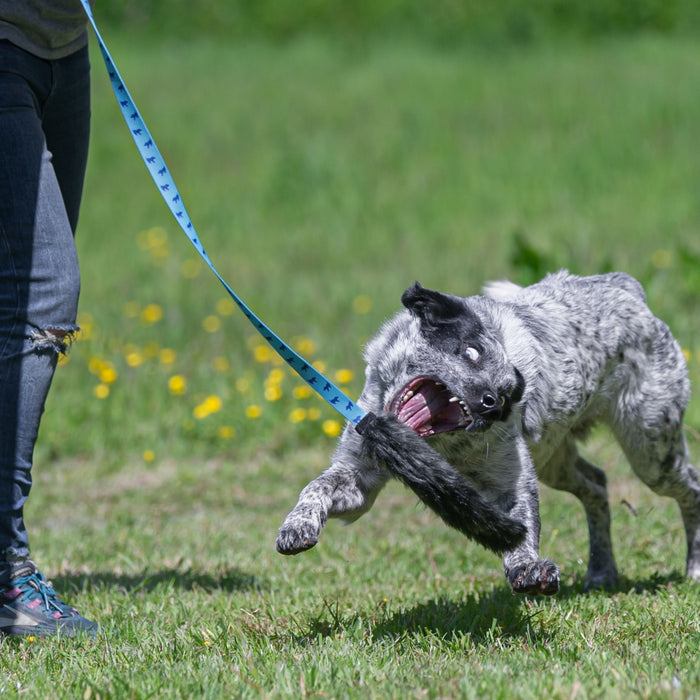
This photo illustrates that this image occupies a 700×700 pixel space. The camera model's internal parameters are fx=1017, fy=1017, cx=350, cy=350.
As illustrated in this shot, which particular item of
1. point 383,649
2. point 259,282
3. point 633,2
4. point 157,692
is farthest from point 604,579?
point 633,2

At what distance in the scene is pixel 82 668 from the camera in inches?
115

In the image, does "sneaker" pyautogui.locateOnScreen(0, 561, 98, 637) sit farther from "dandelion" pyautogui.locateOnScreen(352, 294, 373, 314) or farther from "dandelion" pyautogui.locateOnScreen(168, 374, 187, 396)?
"dandelion" pyautogui.locateOnScreen(352, 294, 373, 314)

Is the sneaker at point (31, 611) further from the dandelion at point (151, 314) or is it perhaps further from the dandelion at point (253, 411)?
the dandelion at point (151, 314)

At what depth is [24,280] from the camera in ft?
10.5

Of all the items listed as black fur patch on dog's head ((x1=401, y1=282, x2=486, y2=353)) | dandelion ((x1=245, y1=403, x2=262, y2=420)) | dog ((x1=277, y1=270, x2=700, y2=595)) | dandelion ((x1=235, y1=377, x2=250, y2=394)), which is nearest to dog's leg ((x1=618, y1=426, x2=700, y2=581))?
dog ((x1=277, y1=270, x2=700, y2=595))

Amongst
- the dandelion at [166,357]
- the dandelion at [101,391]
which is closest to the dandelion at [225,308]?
the dandelion at [166,357]

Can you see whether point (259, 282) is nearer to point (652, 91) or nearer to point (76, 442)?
point (76, 442)

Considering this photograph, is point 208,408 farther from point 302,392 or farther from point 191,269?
point 191,269

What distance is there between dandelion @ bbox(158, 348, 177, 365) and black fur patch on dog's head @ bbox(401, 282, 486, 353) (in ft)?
14.9

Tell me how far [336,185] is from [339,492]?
9.52 meters

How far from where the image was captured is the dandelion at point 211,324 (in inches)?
320

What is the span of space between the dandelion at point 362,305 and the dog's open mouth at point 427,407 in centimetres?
534

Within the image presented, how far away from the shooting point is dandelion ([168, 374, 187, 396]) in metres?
6.78

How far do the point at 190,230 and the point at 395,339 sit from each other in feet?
2.50
